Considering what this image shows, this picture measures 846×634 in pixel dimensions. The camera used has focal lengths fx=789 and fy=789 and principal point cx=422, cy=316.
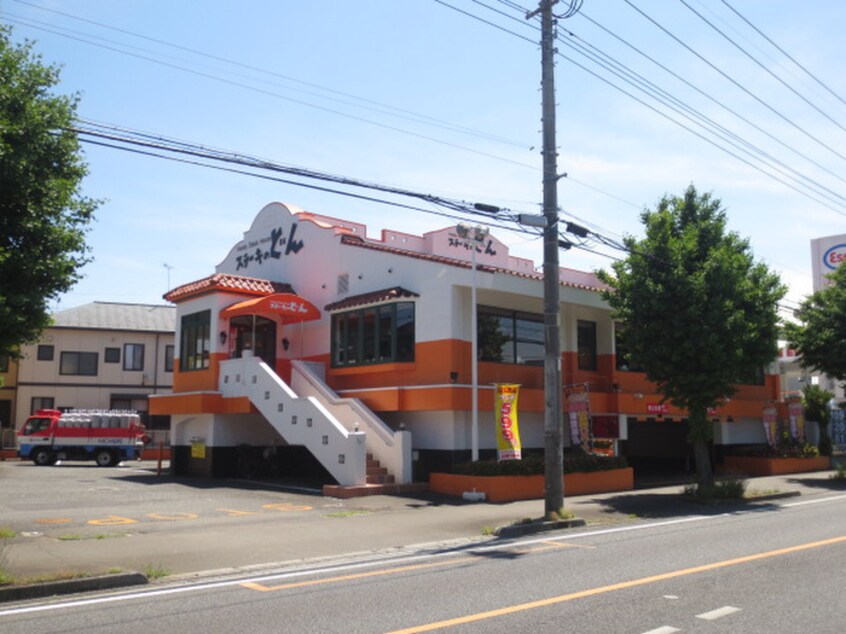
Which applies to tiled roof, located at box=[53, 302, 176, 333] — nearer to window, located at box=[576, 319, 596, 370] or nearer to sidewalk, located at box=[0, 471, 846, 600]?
window, located at box=[576, 319, 596, 370]

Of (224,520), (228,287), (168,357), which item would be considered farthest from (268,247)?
(168,357)

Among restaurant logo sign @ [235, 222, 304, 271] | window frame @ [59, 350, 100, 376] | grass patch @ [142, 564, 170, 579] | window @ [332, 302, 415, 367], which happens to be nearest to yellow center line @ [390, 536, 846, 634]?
grass patch @ [142, 564, 170, 579]

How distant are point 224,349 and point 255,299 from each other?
211 cm

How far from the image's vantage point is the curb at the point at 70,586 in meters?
8.90

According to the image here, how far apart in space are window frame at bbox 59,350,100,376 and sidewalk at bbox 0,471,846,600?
102 feet

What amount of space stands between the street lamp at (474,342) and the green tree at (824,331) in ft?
38.0

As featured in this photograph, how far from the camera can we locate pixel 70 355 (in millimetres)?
45594

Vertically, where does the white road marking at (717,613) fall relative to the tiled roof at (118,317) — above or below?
below

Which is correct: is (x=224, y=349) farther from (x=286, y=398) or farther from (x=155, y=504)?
(x=155, y=504)

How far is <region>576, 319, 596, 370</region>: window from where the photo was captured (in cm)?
2577

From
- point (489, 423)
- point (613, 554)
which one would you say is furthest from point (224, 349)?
point (613, 554)

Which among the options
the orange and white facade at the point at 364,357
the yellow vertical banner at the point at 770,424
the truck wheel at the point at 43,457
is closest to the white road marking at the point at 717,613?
the orange and white facade at the point at 364,357

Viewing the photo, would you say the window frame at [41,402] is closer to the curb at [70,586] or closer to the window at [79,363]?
the window at [79,363]

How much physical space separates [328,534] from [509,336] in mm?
11131
